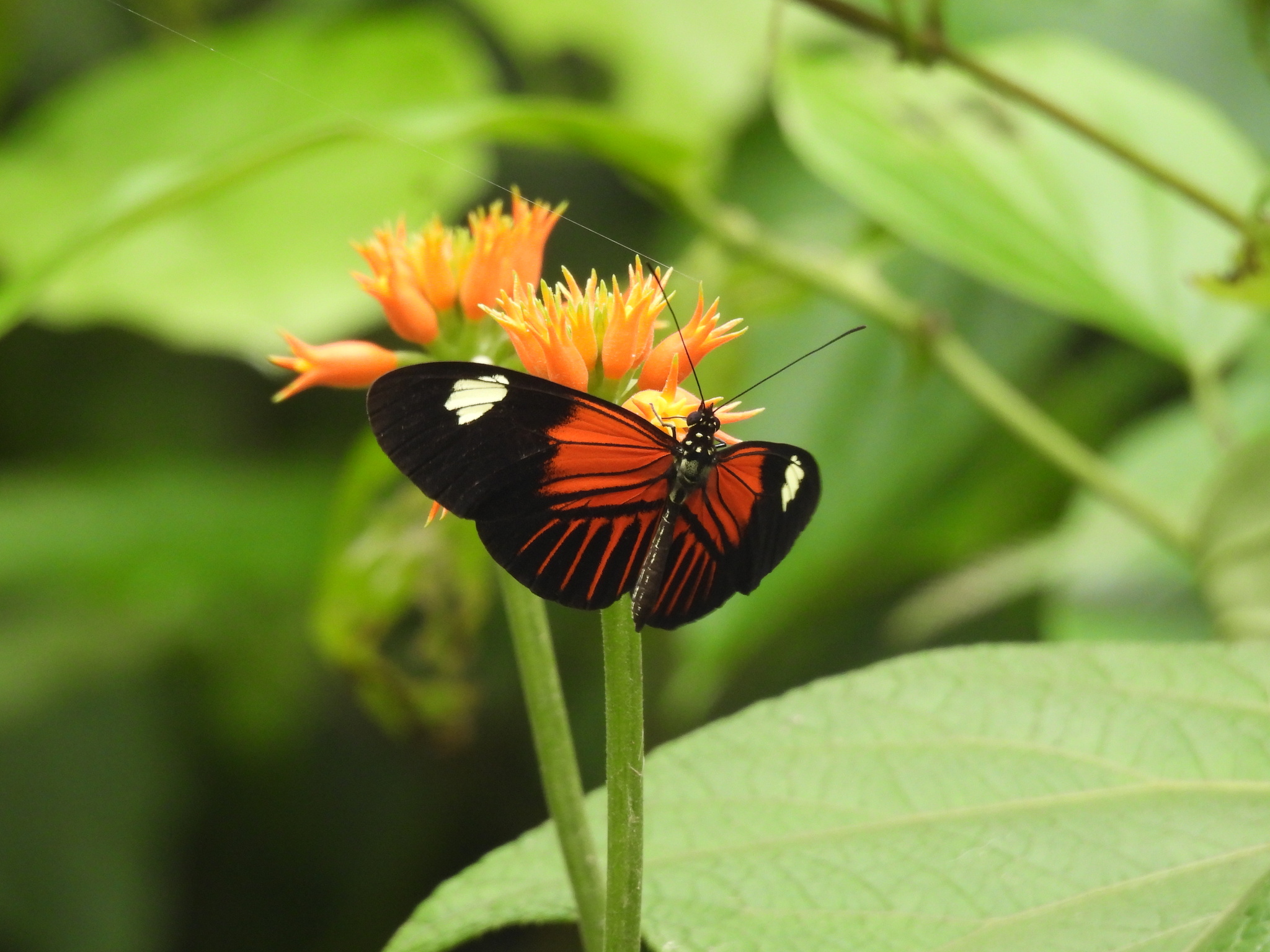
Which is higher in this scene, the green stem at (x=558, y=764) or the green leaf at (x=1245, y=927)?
the green stem at (x=558, y=764)

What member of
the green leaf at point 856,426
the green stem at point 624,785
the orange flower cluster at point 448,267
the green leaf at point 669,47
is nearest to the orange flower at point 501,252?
the orange flower cluster at point 448,267

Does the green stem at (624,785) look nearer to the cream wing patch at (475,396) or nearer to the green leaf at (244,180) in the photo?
the cream wing patch at (475,396)

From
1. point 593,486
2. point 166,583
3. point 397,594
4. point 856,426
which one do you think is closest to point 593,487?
point 593,486

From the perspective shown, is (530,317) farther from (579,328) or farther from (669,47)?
(669,47)

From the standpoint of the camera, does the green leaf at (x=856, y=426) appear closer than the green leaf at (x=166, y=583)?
Yes

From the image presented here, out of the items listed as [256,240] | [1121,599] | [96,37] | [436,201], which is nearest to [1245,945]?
[1121,599]

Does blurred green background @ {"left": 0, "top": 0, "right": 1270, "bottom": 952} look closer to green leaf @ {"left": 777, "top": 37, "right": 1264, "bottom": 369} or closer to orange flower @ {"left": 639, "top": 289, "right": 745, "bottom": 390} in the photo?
green leaf @ {"left": 777, "top": 37, "right": 1264, "bottom": 369}

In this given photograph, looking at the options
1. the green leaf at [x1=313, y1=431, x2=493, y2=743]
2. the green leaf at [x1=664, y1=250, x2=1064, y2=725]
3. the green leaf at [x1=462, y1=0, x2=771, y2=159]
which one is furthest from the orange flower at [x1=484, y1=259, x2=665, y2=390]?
the green leaf at [x1=462, y1=0, x2=771, y2=159]
